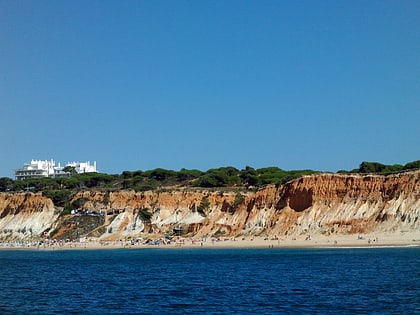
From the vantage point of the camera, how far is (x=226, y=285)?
125ft

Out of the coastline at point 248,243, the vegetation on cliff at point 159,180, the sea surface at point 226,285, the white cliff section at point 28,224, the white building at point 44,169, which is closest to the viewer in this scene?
the sea surface at point 226,285

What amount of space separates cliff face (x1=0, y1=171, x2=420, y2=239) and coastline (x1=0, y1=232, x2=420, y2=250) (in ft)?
5.28

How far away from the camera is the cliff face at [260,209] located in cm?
7406

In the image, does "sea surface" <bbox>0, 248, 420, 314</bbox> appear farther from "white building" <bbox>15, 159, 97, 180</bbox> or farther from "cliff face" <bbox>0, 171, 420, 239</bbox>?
"white building" <bbox>15, 159, 97, 180</bbox>

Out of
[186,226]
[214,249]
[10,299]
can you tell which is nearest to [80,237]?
[186,226]

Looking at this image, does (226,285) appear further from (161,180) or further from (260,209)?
(161,180)

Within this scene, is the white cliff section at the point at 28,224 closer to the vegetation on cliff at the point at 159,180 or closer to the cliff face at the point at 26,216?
the cliff face at the point at 26,216

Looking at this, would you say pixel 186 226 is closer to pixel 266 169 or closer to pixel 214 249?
pixel 214 249

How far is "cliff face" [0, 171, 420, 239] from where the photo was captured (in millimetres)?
74062

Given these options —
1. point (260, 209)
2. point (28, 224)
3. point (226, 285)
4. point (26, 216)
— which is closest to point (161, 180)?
point (26, 216)

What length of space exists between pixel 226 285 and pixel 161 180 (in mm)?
83948

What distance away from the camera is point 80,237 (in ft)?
325

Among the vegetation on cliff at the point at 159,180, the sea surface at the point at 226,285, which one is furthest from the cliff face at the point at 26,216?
the sea surface at the point at 226,285

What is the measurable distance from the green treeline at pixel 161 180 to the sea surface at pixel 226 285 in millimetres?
40817
